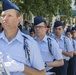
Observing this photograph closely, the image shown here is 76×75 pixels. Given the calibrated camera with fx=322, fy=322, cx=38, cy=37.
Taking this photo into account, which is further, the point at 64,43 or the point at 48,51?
the point at 64,43

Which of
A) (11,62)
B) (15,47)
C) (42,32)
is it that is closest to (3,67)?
(11,62)

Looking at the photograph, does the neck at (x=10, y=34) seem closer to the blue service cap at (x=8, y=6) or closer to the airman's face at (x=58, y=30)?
the blue service cap at (x=8, y=6)

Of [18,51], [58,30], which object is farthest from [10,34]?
[58,30]

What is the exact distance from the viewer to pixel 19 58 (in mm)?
3131

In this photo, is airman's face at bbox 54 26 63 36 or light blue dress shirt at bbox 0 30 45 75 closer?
light blue dress shirt at bbox 0 30 45 75

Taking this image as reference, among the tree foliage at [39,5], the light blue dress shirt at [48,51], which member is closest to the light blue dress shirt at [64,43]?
the light blue dress shirt at [48,51]

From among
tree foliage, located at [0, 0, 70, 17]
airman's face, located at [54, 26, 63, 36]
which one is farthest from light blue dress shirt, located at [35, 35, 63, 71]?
tree foliage, located at [0, 0, 70, 17]

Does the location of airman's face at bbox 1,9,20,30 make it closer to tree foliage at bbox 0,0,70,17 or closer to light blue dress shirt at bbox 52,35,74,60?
light blue dress shirt at bbox 52,35,74,60

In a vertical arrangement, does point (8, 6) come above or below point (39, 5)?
above

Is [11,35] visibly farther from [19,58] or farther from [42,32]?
[42,32]

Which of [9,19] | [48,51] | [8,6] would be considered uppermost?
[8,6]

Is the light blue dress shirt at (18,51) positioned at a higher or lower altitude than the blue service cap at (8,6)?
lower

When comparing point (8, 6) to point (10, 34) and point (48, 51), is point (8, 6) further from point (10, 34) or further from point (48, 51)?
point (48, 51)

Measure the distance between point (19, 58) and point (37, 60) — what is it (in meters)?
0.18
